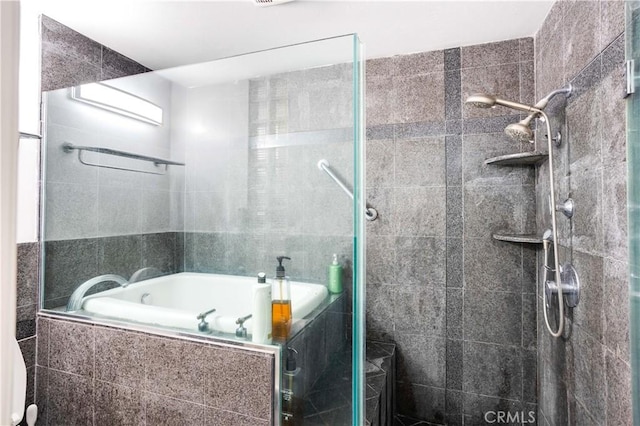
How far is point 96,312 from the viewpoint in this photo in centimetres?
153

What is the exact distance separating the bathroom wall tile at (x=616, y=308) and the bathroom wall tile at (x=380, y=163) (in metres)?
1.17

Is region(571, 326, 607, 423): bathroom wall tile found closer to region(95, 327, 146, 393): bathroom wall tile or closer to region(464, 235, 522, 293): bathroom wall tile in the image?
region(464, 235, 522, 293): bathroom wall tile

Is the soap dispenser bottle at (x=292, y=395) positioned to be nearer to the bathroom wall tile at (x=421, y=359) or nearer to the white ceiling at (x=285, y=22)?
the bathroom wall tile at (x=421, y=359)

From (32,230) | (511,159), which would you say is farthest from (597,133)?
(32,230)

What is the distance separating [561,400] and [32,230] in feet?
8.74

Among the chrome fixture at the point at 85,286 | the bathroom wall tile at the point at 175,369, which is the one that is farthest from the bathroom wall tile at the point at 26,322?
the bathroom wall tile at the point at 175,369

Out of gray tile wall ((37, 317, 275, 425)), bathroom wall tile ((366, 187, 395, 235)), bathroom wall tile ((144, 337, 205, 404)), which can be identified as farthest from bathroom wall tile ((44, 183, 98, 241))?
bathroom wall tile ((366, 187, 395, 235))

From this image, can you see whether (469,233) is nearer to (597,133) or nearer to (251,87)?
(597,133)

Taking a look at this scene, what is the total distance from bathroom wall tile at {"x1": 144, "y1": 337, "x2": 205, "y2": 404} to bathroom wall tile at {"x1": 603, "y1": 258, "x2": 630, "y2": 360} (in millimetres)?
1385

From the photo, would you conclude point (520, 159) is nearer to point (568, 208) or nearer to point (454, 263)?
point (568, 208)

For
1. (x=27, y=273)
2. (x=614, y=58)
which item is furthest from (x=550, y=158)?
(x=27, y=273)

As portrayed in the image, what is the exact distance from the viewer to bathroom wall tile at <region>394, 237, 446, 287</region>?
1.90 m

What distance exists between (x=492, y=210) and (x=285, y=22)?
60.3 inches

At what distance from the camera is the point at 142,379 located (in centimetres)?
136
